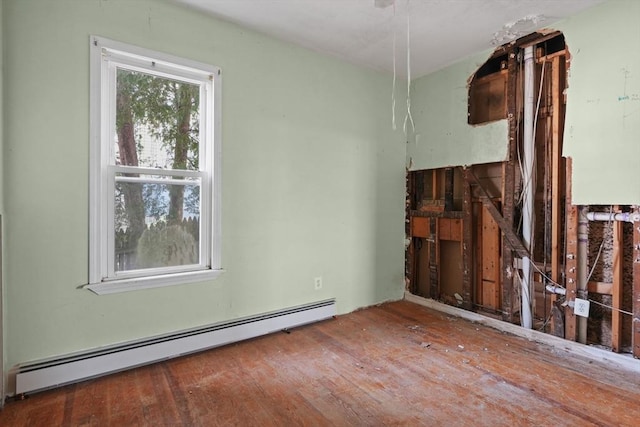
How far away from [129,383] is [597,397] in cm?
287

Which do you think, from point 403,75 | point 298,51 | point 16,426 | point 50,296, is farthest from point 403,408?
point 403,75

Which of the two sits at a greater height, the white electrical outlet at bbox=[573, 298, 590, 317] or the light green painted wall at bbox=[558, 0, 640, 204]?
the light green painted wall at bbox=[558, 0, 640, 204]

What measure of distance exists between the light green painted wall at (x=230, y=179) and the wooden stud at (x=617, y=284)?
193 cm

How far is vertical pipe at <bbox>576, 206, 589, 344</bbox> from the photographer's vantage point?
2588mm

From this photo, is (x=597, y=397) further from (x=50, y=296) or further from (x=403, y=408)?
(x=50, y=296)

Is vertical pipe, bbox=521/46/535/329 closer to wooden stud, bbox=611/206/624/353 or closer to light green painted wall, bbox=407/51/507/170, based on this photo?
light green painted wall, bbox=407/51/507/170

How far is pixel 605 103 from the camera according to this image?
245 centimetres

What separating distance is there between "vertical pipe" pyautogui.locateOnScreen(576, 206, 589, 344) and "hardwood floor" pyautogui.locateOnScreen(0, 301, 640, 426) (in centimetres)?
27

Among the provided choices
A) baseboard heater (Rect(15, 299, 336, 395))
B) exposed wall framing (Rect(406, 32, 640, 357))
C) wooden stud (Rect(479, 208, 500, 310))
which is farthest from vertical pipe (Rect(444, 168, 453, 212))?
baseboard heater (Rect(15, 299, 336, 395))

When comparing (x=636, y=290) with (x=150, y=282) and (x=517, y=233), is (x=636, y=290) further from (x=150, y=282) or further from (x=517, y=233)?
(x=150, y=282)

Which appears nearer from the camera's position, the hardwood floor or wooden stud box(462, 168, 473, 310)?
the hardwood floor

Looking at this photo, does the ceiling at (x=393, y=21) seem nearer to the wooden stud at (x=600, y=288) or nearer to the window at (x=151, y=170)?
the window at (x=151, y=170)

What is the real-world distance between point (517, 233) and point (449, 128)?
127 centimetres

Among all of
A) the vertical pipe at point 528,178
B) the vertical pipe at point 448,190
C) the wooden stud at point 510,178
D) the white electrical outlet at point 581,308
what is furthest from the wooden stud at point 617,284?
the vertical pipe at point 448,190
